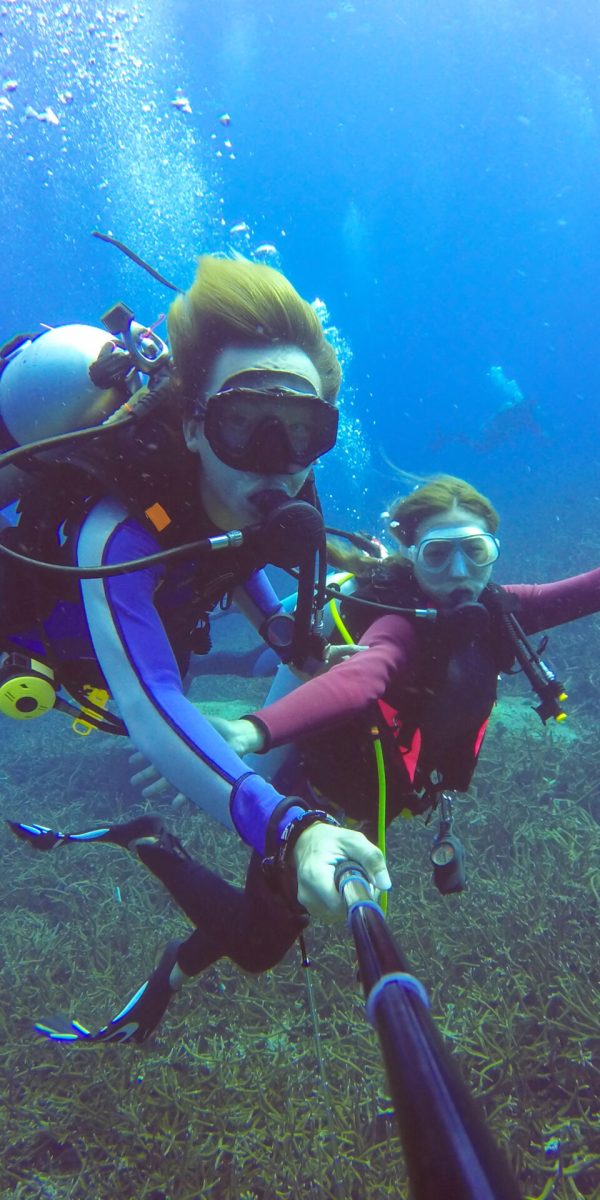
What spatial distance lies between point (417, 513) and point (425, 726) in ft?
4.58

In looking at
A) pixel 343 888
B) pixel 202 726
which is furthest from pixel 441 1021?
pixel 343 888

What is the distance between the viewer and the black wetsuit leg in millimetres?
3311

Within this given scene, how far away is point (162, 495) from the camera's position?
2496mm

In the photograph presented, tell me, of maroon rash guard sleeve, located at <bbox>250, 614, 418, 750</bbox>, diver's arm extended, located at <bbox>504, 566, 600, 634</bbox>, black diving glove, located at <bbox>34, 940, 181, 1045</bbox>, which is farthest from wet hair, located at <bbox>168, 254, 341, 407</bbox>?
black diving glove, located at <bbox>34, 940, 181, 1045</bbox>

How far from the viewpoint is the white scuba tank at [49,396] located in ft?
8.86

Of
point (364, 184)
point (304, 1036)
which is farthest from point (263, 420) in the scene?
point (364, 184)

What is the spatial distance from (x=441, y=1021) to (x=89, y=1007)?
3.10m

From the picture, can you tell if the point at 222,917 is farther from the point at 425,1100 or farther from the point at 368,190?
the point at 368,190

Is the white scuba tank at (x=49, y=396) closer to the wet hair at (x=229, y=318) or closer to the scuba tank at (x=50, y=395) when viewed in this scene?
the scuba tank at (x=50, y=395)

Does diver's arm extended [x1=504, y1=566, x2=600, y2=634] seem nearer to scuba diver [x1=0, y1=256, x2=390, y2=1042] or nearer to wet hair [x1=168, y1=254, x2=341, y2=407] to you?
scuba diver [x1=0, y1=256, x2=390, y2=1042]

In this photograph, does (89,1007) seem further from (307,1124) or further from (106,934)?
(307,1124)

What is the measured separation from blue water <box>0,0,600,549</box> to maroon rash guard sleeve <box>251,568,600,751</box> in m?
19.3

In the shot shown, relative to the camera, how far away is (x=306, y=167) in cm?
7900

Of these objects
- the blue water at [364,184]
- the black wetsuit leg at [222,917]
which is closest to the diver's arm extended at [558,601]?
the black wetsuit leg at [222,917]
